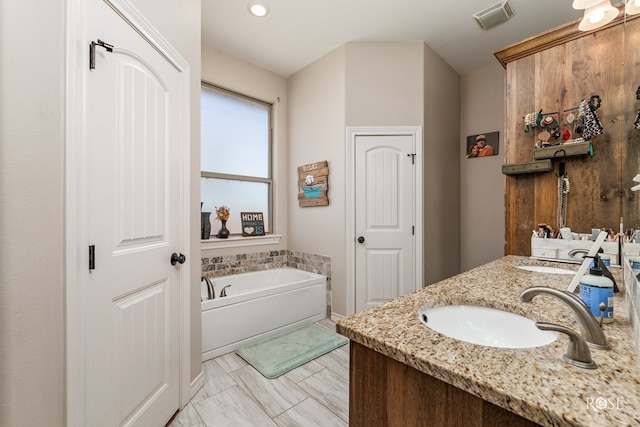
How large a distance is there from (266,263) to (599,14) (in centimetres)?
337

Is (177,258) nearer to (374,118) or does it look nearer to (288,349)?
(288,349)

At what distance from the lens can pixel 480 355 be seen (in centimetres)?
61

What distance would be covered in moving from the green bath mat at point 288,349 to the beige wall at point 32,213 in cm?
129

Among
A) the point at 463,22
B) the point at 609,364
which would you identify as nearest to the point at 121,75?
the point at 609,364

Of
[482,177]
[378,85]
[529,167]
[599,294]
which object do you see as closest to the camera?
[599,294]

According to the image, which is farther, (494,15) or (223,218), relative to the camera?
(223,218)

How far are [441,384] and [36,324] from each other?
117 cm

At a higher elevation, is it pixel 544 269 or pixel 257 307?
pixel 544 269

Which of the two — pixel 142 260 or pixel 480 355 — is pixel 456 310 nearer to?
pixel 480 355

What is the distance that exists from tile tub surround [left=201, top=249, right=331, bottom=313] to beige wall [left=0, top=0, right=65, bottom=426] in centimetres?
193

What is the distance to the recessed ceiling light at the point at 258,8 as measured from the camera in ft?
7.58

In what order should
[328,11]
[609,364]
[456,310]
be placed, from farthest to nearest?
[328,11]
[456,310]
[609,364]

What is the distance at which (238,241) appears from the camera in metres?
3.07

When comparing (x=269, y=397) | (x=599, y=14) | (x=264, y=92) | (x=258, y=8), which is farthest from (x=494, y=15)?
(x=269, y=397)
